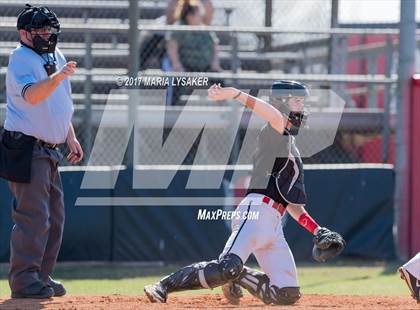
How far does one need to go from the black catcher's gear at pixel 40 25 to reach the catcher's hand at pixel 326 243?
7.69 ft

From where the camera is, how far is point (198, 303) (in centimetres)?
707

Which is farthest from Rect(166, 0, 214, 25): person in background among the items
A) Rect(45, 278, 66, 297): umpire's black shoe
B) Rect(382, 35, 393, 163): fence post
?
Rect(45, 278, 66, 297): umpire's black shoe

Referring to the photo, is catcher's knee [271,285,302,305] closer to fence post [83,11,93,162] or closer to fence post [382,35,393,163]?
fence post [83,11,93,162]

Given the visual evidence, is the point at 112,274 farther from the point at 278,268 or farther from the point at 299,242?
the point at 278,268

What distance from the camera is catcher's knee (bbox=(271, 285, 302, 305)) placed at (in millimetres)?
7043

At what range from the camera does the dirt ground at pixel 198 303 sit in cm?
648

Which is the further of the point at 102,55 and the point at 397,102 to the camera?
the point at 102,55

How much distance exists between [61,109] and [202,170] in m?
3.66

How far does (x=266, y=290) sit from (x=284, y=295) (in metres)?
0.14

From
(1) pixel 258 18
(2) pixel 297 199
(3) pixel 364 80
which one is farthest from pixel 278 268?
(1) pixel 258 18

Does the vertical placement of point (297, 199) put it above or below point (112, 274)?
above

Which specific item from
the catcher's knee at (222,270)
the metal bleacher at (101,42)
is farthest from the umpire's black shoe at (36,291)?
the metal bleacher at (101,42)

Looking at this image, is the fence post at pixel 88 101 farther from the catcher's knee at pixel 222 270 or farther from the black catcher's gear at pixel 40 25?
the catcher's knee at pixel 222 270

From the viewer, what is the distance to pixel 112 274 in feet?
32.6
